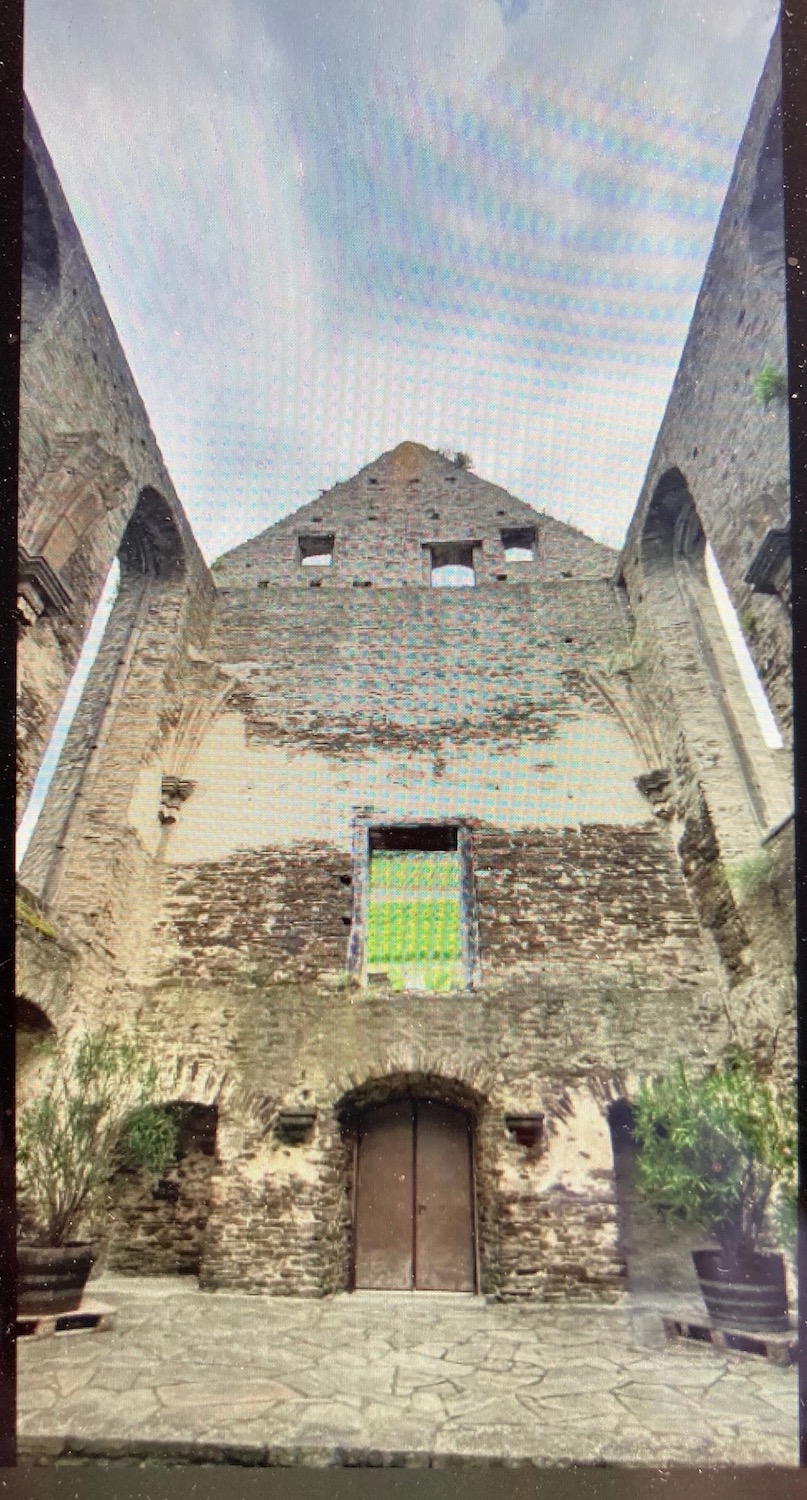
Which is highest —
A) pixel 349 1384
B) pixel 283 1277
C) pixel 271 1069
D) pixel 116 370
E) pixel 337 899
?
pixel 116 370

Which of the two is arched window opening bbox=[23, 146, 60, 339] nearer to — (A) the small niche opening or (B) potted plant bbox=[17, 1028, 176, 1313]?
(A) the small niche opening

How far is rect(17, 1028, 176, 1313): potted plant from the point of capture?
185 inches

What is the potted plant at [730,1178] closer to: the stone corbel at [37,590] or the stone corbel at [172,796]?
the stone corbel at [172,796]

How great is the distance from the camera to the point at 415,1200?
6.88m

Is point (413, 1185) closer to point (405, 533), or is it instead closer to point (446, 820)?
point (446, 820)

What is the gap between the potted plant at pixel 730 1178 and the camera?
4652mm

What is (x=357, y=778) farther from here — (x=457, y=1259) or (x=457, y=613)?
(x=457, y=1259)

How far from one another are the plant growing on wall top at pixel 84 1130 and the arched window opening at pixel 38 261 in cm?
615

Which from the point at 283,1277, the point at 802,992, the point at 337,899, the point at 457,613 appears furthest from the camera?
the point at 457,613

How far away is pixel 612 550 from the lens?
11.3 m

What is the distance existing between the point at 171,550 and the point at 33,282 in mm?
3523

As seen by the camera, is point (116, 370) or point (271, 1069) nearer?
point (271, 1069)

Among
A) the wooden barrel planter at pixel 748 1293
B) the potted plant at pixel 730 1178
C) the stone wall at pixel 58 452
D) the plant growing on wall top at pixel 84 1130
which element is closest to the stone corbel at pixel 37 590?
the stone wall at pixel 58 452

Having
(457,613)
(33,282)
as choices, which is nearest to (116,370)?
(33,282)
